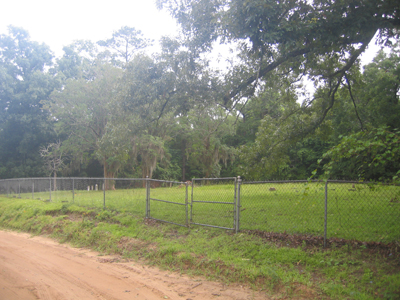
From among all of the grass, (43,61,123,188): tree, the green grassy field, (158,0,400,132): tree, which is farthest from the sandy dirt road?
(43,61,123,188): tree

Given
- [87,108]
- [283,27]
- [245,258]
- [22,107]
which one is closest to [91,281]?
[245,258]

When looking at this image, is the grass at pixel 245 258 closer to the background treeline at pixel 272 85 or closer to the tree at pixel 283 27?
the background treeline at pixel 272 85

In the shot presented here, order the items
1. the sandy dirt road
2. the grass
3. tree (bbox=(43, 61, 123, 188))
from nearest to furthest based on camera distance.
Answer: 1. the grass
2. the sandy dirt road
3. tree (bbox=(43, 61, 123, 188))

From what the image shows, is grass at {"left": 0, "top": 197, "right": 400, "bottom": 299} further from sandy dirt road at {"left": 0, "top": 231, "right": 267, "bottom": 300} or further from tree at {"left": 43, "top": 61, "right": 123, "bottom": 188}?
tree at {"left": 43, "top": 61, "right": 123, "bottom": 188}

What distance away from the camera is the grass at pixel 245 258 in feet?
15.5

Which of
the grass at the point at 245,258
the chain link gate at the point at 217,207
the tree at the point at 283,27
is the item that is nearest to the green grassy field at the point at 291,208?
the chain link gate at the point at 217,207

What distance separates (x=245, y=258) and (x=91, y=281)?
3076mm

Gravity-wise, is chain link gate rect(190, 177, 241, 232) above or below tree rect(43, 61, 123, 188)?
below

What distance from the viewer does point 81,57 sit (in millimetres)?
36594

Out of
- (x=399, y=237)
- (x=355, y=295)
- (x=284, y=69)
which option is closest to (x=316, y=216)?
Result: (x=399, y=237)

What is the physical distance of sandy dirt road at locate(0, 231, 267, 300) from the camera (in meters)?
5.05

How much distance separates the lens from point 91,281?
5.70m

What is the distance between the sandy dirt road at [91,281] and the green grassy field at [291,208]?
231cm

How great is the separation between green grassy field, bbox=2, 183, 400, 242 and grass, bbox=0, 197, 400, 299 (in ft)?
1.99
